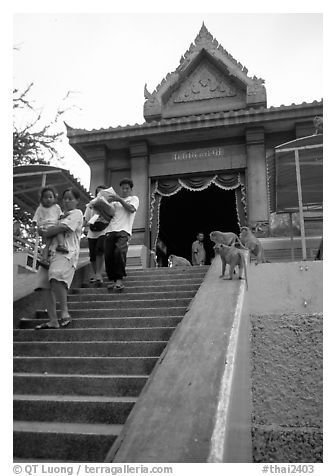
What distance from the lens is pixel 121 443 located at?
2230 millimetres

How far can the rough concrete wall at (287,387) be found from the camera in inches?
145

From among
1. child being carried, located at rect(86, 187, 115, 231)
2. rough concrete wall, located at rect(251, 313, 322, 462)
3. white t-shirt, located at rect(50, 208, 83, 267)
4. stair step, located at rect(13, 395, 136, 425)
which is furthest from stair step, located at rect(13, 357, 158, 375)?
child being carried, located at rect(86, 187, 115, 231)

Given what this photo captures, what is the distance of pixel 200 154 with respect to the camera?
1115 centimetres

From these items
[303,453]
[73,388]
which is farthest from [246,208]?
[73,388]

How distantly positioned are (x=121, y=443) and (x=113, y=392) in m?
0.94

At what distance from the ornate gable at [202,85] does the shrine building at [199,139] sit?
0.03 m

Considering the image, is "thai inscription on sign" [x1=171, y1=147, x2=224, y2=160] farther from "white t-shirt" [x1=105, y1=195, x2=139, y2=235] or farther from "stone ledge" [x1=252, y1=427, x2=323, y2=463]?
"stone ledge" [x1=252, y1=427, x2=323, y2=463]

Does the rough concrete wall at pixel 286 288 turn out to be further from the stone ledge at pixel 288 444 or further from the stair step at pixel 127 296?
the stone ledge at pixel 288 444

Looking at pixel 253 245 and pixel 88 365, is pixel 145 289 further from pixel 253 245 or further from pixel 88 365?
pixel 88 365

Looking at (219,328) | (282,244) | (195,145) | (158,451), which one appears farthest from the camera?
(195,145)

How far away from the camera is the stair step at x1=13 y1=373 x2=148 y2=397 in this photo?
124 inches

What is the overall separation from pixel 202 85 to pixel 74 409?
1110cm

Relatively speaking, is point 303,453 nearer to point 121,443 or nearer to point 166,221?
point 121,443

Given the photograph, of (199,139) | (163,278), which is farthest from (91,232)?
(199,139)
